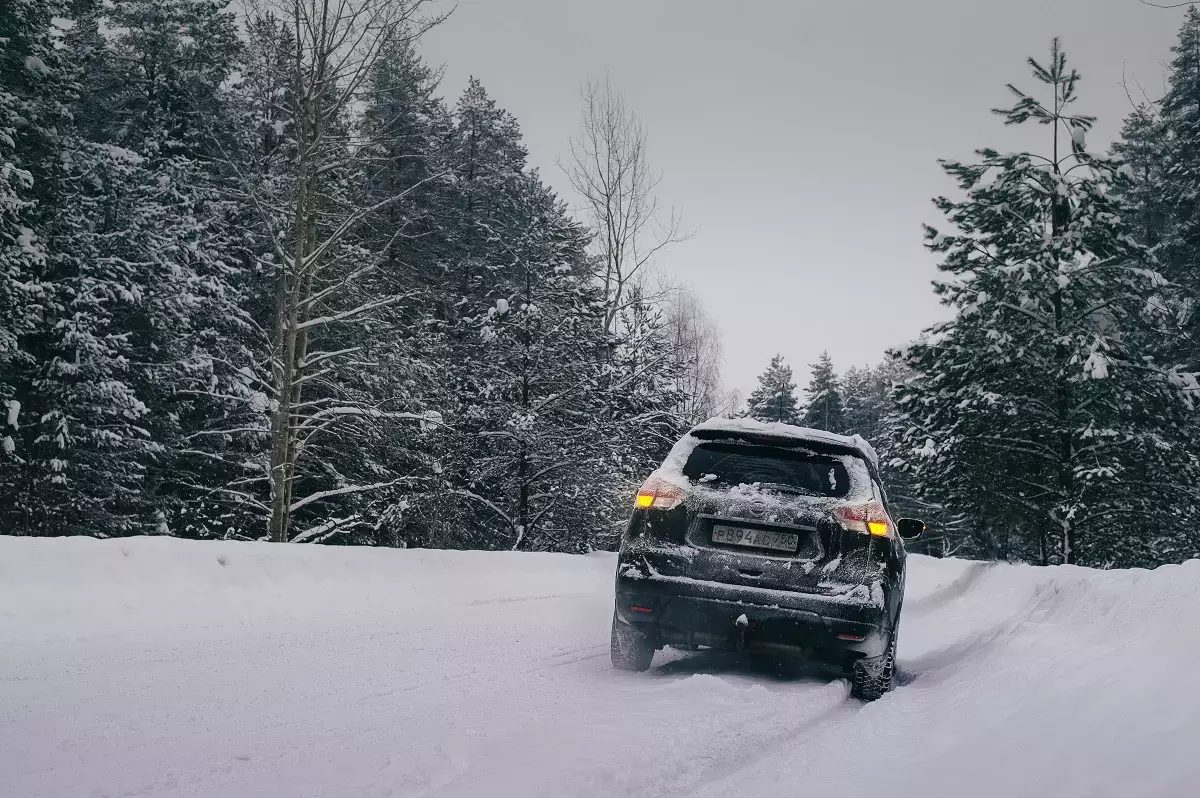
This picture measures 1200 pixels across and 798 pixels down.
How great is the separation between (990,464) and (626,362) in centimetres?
916

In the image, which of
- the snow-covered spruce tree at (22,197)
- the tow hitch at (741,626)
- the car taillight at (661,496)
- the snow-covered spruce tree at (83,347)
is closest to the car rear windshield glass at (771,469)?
the car taillight at (661,496)

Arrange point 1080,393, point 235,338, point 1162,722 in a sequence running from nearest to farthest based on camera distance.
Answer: point 1162,722 → point 1080,393 → point 235,338

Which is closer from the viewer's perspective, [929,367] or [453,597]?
[453,597]

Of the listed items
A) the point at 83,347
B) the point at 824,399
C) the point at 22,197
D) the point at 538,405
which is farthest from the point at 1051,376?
the point at 824,399

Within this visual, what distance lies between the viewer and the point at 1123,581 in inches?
285

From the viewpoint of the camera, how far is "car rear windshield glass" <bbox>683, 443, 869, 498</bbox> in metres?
6.09

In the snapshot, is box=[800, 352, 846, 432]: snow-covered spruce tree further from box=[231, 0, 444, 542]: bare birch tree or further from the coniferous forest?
box=[231, 0, 444, 542]: bare birch tree

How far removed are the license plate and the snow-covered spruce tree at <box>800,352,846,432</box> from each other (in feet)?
246

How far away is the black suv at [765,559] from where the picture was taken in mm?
5688

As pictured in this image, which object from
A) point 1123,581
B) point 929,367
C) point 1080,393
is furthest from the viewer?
point 929,367

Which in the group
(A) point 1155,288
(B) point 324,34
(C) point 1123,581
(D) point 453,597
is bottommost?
(D) point 453,597

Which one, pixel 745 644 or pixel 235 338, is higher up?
pixel 235 338

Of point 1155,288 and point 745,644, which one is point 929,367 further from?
point 745,644

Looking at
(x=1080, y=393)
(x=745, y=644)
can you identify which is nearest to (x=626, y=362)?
(x=1080, y=393)
